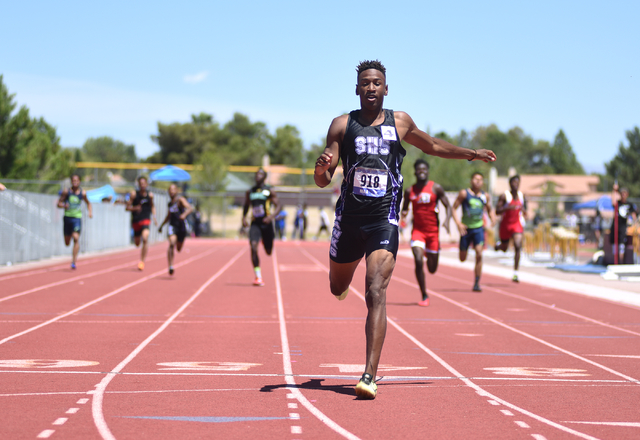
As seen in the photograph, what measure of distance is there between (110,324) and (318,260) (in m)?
16.0

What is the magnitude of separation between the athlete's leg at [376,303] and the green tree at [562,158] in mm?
129072

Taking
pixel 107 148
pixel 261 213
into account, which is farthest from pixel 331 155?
pixel 107 148

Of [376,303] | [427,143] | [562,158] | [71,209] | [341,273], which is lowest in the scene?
[376,303]

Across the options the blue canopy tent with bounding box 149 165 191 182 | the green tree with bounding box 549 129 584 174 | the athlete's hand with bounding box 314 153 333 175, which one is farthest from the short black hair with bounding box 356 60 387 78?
the green tree with bounding box 549 129 584 174

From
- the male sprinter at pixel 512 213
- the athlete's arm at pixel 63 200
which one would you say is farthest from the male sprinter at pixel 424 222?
the athlete's arm at pixel 63 200

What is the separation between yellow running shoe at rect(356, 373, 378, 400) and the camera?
5.21 meters

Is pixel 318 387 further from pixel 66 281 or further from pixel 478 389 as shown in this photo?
pixel 66 281

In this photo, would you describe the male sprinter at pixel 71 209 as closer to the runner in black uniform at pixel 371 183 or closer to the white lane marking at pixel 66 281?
the white lane marking at pixel 66 281

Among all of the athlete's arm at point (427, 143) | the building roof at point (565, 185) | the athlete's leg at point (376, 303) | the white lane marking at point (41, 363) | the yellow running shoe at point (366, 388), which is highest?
the building roof at point (565, 185)

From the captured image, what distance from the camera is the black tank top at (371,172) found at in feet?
18.5

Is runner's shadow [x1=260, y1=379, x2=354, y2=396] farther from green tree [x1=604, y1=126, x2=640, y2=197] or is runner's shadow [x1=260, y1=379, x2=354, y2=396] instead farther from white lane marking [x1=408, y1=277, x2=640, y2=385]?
green tree [x1=604, y1=126, x2=640, y2=197]

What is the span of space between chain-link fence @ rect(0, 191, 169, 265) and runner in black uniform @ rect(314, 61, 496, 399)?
13.5 meters

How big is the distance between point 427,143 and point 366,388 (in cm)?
187

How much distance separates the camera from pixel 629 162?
8269 centimetres
